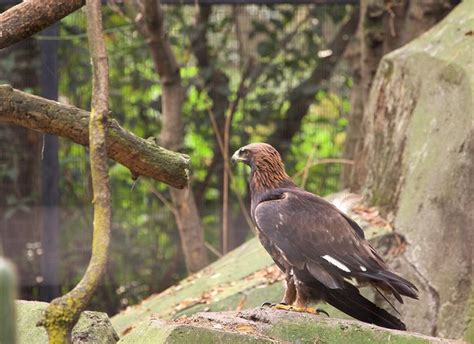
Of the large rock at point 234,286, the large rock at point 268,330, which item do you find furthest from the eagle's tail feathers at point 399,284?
the large rock at point 234,286

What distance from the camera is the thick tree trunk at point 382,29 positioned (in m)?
6.61

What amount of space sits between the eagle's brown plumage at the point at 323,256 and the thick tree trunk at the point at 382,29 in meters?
2.30

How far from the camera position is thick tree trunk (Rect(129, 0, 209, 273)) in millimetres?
6345

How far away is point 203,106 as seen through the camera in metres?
8.10

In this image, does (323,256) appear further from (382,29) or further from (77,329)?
(382,29)

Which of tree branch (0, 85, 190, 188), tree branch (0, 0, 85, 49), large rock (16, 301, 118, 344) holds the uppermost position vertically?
tree branch (0, 0, 85, 49)

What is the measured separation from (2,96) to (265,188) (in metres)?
1.54

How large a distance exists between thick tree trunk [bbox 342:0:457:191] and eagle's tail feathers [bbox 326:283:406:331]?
2.46 metres

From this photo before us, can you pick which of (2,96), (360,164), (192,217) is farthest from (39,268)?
(2,96)

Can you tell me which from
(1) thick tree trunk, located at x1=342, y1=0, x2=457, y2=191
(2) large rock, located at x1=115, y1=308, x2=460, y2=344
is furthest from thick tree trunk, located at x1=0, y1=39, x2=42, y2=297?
(2) large rock, located at x1=115, y1=308, x2=460, y2=344

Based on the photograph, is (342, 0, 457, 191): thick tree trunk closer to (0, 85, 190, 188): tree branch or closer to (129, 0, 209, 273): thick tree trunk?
(129, 0, 209, 273): thick tree trunk

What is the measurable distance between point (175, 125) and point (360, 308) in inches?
129

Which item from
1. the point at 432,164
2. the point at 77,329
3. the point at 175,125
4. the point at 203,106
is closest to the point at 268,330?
the point at 77,329

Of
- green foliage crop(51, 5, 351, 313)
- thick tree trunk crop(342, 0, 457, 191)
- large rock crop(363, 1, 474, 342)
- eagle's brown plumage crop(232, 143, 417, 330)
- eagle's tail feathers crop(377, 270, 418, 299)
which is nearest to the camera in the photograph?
eagle's tail feathers crop(377, 270, 418, 299)
